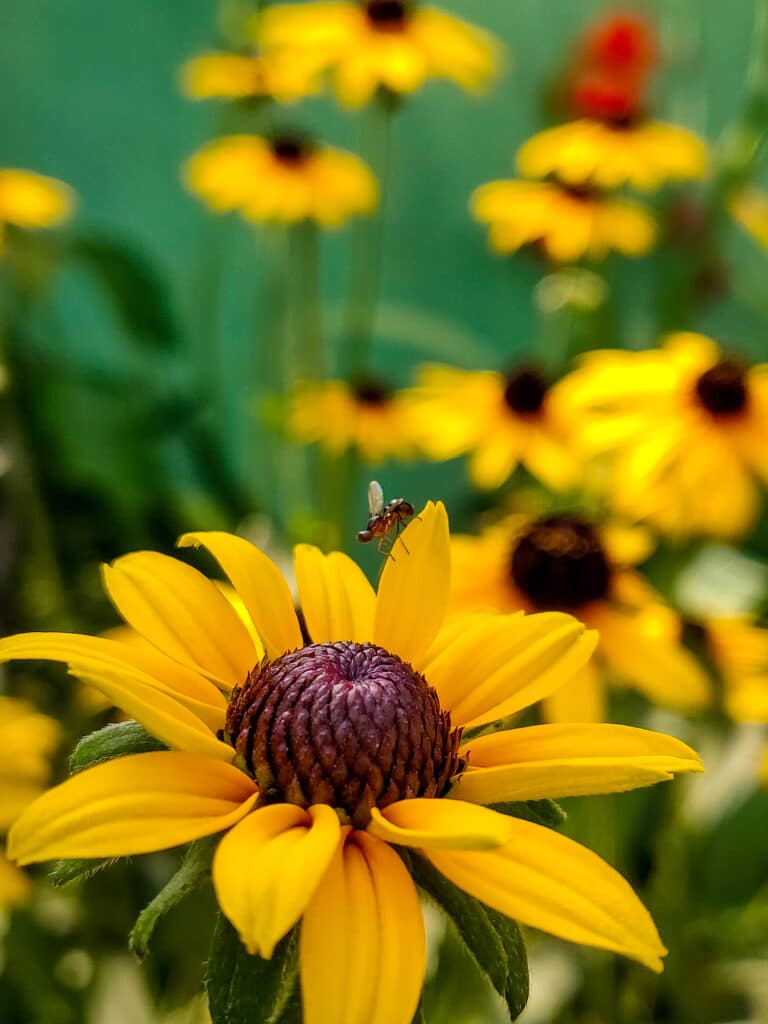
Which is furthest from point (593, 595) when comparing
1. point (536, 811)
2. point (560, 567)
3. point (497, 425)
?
point (536, 811)

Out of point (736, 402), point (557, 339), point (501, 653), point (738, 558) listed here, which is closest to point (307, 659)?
point (501, 653)

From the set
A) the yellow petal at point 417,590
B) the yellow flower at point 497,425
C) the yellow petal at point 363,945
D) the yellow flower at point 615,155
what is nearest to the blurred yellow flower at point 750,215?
the yellow flower at point 615,155

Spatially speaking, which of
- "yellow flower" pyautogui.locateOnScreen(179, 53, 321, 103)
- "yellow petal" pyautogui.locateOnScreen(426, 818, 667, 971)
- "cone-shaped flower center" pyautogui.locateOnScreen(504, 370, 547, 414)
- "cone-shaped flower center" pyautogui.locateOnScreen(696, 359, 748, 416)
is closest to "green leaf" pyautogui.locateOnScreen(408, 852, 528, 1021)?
"yellow petal" pyautogui.locateOnScreen(426, 818, 667, 971)

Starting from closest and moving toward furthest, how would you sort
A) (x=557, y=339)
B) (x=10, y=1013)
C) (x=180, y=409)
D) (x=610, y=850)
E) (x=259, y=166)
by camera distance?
(x=610, y=850), (x=10, y=1013), (x=259, y=166), (x=557, y=339), (x=180, y=409)

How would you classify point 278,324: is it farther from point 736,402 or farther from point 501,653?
point 501,653

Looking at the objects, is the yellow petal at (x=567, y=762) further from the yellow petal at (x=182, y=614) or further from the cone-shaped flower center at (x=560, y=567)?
the cone-shaped flower center at (x=560, y=567)

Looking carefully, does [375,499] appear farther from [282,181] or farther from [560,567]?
[282,181]
